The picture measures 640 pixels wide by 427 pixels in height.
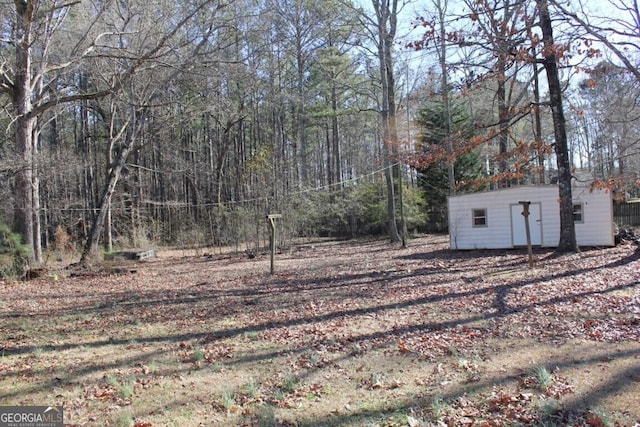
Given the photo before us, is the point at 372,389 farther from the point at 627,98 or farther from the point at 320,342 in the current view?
the point at 627,98

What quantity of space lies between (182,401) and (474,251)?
1404 cm

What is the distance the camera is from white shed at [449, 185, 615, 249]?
49.9 feet

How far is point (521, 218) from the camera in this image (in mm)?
16172

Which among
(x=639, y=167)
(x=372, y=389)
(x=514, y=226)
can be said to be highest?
(x=639, y=167)

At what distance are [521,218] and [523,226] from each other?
0.99 feet

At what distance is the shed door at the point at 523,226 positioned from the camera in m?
15.8

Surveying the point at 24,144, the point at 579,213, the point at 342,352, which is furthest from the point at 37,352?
the point at 579,213

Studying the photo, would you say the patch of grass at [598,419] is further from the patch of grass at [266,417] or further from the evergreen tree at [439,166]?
the evergreen tree at [439,166]

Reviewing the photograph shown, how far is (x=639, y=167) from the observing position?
23.7m

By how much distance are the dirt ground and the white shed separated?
565cm

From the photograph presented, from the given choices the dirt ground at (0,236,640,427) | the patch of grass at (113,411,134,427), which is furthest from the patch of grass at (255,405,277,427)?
the patch of grass at (113,411,134,427)

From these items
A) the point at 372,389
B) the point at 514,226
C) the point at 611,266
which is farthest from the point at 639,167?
the point at 372,389

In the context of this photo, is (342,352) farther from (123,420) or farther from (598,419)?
(598,419)

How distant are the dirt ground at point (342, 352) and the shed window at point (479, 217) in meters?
6.59
